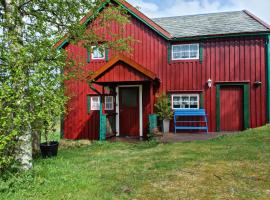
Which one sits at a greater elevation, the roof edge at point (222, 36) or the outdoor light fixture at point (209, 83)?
the roof edge at point (222, 36)

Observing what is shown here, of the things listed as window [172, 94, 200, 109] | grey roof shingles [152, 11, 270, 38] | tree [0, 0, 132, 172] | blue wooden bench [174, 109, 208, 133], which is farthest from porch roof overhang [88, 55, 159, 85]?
tree [0, 0, 132, 172]

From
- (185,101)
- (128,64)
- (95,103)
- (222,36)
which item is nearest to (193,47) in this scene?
(222,36)

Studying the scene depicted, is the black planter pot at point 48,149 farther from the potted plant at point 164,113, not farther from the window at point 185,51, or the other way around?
the window at point 185,51

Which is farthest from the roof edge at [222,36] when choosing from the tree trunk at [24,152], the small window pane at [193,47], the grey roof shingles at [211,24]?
the tree trunk at [24,152]

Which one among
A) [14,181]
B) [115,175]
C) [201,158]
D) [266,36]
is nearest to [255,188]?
[201,158]

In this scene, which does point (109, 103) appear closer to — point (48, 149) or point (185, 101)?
point (185, 101)

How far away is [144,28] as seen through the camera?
40.0ft

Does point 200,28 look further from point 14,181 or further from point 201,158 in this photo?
point 14,181

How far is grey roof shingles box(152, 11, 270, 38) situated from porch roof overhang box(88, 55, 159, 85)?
3.06 meters

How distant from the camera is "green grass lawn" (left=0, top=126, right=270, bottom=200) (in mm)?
4238

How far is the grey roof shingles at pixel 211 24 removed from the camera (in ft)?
37.0

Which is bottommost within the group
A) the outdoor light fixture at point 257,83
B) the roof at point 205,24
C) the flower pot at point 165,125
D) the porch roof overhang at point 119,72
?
the flower pot at point 165,125

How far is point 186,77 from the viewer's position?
11.7 meters

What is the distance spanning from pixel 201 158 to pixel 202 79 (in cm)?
580
